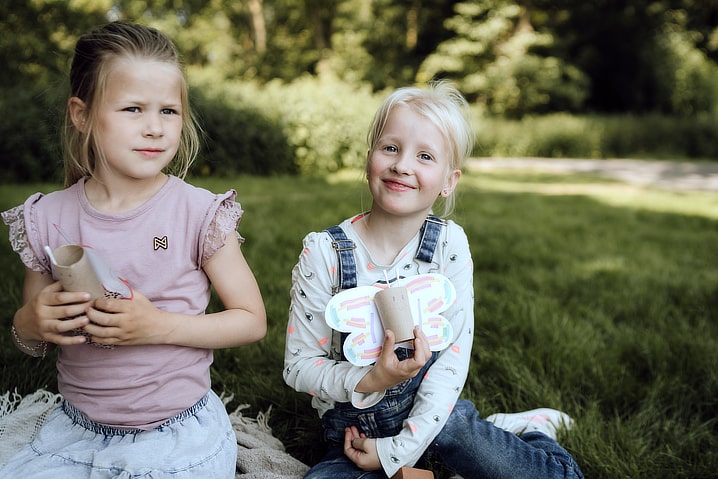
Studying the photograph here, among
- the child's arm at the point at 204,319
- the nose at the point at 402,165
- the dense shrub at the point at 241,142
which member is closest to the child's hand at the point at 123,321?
the child's arm at the point at 204,319

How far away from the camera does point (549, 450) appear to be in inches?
72.9

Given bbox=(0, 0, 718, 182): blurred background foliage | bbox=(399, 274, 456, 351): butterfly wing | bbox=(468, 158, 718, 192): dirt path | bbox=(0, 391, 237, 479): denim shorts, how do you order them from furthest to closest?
bbox=(0, 0, 718, 182): blurred background foliage
bbox=(468, 158, 718, 192): dirt path
bbox=(399, 274, 456, 351): butterfly wing
bbox=(0, 391, 237, 479): denim shorts

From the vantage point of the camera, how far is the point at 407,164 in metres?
1.72

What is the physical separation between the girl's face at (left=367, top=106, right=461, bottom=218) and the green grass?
34 cm

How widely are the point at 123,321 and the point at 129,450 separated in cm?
37

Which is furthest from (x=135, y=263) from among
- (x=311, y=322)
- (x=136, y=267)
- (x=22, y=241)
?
(x=311, y=322)

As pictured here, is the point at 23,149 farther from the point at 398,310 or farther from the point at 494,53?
the point at 494,53

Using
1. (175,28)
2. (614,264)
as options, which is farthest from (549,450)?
(175,28)

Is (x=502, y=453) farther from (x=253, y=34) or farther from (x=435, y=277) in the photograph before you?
(x=253, y=34)

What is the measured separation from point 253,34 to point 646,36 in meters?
15.7

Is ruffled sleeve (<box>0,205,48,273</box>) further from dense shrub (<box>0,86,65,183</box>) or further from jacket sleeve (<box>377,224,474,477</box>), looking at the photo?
dense shrub (<box>0,86,65,183</box>)

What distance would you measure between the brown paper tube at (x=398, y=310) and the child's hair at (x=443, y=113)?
0.50 meters

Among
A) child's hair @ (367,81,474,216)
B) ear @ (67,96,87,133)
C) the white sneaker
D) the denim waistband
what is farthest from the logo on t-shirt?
the white sneaker

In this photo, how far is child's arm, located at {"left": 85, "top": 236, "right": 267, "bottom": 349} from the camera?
1346mm
